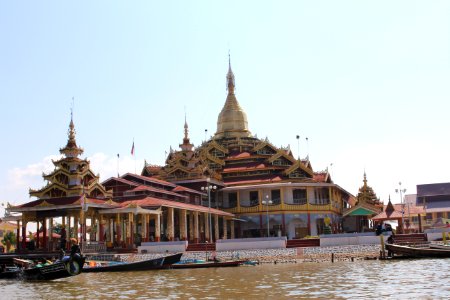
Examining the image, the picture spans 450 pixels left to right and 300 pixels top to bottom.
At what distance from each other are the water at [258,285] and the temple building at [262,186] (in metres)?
A: 25.7

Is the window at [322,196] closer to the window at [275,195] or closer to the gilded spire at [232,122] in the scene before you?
the window at [275,195]

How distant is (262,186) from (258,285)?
3461 cm

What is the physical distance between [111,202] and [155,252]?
17.8ft

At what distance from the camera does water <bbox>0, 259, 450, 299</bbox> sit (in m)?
18.1

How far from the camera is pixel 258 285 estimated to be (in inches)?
840

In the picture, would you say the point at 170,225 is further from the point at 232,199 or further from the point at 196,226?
the point at 232,199

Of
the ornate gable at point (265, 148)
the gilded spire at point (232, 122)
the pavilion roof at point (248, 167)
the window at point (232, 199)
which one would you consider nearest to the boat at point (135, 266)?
the window at point (232, 199)

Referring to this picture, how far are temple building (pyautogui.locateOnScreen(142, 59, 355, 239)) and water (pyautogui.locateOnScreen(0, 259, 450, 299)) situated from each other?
1012 inches

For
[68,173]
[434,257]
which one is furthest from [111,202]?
[434,257]

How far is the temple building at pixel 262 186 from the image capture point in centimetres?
5569

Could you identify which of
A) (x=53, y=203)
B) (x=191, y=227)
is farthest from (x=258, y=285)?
(x=191, y=227)

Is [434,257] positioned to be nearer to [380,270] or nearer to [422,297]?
[380,270]

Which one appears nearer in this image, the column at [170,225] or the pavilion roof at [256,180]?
the column at [170,225]

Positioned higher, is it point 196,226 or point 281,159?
point 281,159
